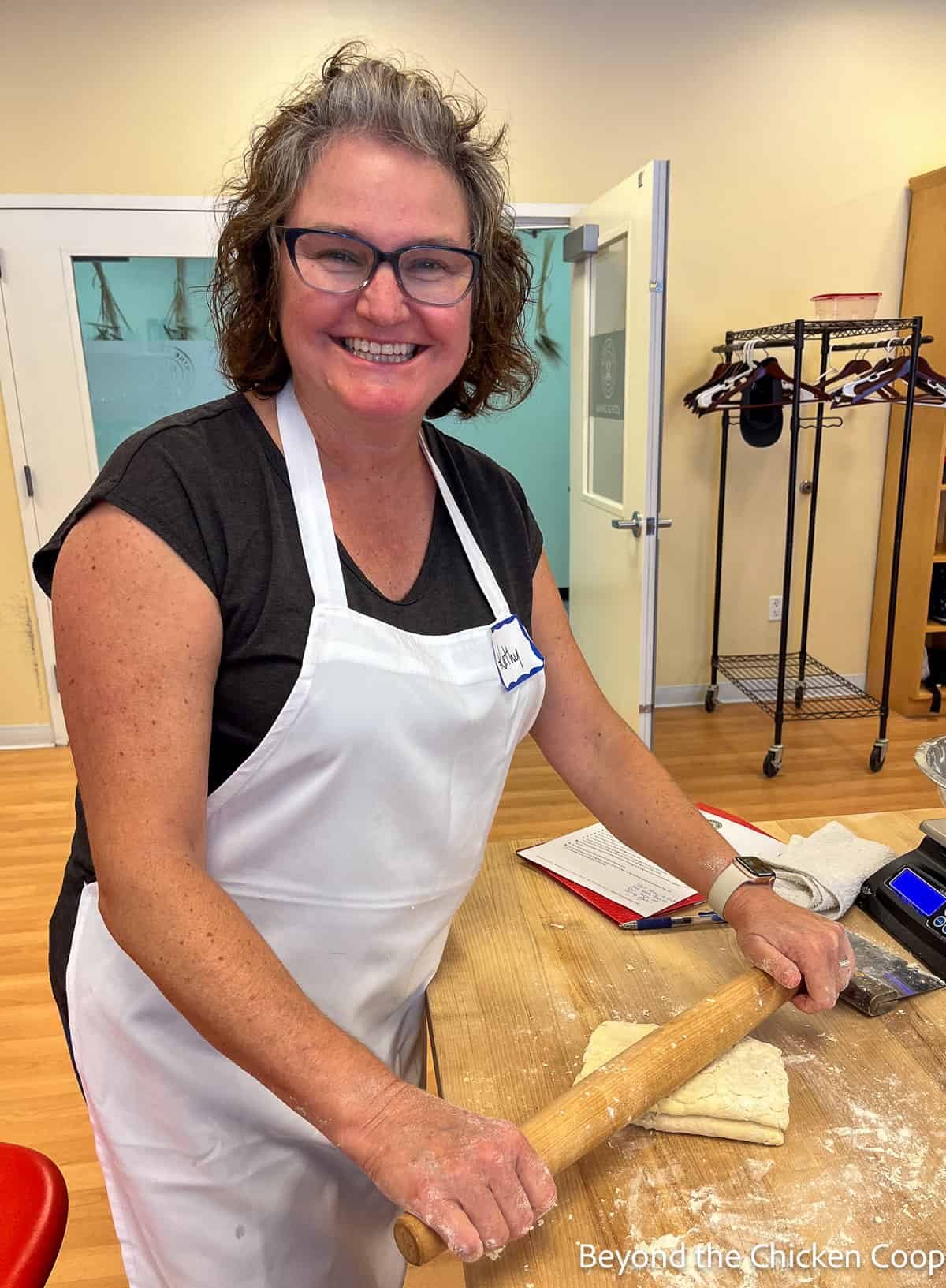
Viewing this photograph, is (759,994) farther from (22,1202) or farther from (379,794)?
(22,1202)

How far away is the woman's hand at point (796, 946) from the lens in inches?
35.5

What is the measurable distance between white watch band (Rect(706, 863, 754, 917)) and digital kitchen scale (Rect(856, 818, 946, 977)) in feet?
0.58

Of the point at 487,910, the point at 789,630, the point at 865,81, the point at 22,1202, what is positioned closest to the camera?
the point at 22,1202

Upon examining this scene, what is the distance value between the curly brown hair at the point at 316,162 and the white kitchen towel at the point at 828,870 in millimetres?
712

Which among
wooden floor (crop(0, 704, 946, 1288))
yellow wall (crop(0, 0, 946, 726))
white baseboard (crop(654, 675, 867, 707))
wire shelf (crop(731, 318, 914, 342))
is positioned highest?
yellow wall (crop(0, 0, 946, 726))

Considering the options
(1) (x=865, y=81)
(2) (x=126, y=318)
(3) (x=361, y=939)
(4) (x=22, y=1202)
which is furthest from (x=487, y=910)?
(1) (x=865, y=81)

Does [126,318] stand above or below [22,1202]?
above

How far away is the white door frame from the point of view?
10.8ft

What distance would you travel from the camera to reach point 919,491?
3725 millimetres

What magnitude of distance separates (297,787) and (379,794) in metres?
0.08

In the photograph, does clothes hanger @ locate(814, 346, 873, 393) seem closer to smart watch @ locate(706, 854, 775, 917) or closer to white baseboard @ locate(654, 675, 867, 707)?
white baseboard @ locate(654, 675, 867, 707)

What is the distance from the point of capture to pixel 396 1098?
71 centimetres

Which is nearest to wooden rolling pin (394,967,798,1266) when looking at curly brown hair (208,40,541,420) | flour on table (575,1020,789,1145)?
flour on table (575,1020,789,1145)

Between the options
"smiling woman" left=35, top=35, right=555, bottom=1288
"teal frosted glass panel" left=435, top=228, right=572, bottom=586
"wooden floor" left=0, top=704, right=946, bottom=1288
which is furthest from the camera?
"teal frosted glass panel" left=435, top=228, right=572, bottom=586
